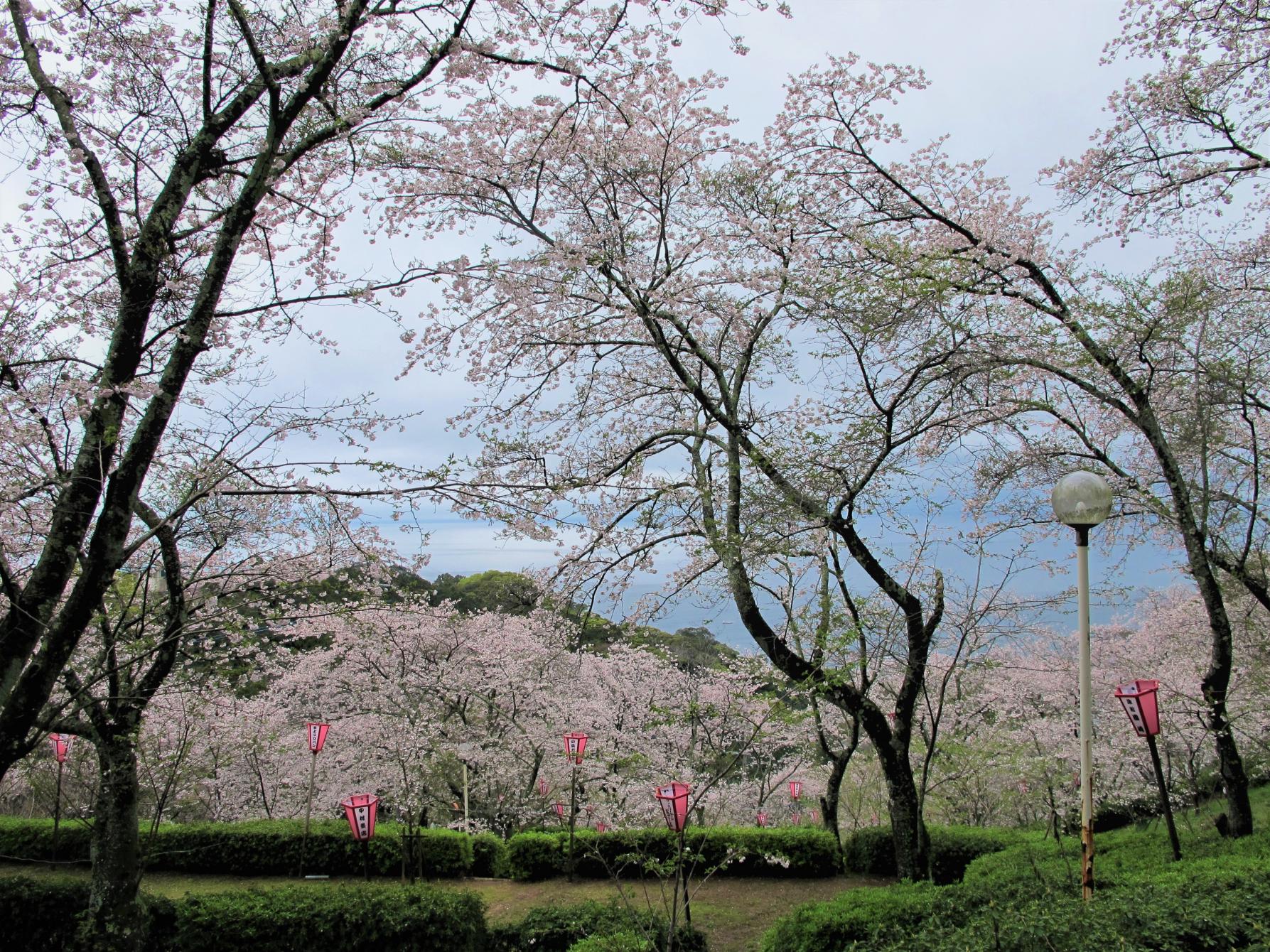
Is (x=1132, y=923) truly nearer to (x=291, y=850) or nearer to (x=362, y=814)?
(x=362, y=814)

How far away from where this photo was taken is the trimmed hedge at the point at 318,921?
6.08 meters

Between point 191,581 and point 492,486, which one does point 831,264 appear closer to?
point 492,486

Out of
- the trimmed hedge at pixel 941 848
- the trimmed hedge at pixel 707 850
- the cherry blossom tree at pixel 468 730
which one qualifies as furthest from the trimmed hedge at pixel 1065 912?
the cherry blossom tree at pixel 468 730

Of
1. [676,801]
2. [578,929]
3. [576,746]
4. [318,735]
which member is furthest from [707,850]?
[676,801]

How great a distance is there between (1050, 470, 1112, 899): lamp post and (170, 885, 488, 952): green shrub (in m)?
4.78

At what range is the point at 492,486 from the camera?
404 cm

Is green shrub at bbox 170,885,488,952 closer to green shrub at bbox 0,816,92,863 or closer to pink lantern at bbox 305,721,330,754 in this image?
pink lantern at bbox 305,721,330,754

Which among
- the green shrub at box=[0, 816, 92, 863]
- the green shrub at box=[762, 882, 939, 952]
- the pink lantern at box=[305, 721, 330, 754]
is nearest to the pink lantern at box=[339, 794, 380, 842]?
the pink lantern at box=[305, 721, 330, 754]

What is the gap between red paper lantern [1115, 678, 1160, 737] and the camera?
18.6 feet

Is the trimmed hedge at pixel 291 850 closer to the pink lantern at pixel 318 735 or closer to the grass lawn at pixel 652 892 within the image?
the grass lawn at pixel 652 892

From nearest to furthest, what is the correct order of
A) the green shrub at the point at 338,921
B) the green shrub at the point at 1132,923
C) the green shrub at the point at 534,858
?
the green shrub at the point at 1132,923 < the green shrub at the point at 338,921 < the green shrub at the point at 534,858

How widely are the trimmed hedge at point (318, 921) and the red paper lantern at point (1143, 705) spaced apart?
5.71 meters

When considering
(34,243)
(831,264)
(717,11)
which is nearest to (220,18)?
(34,243)

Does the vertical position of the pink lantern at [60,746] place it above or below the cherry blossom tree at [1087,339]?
below
